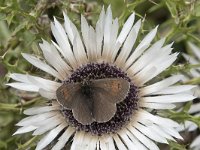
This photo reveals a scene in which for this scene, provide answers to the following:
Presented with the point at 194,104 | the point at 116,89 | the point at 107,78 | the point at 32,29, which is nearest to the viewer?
the point at 116,89

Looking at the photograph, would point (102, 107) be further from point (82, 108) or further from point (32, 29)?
point (32, 29)

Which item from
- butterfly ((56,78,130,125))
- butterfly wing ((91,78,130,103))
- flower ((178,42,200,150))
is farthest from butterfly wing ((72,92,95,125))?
flower ((178,42,200,150))

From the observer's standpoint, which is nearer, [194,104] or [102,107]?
[102,107]

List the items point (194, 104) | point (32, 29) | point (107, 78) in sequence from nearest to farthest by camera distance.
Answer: point (107, 78), point (32, 29), point (194, 104)

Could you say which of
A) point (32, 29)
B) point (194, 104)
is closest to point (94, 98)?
point (32, 29)

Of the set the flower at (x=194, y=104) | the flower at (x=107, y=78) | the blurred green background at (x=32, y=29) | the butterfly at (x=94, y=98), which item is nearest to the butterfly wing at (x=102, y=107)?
the butterfly at (x=94, y=98)

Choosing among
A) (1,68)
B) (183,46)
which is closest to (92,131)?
(1,68)

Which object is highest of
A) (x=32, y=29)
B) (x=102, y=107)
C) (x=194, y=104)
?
(x=32, y=29)
